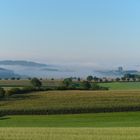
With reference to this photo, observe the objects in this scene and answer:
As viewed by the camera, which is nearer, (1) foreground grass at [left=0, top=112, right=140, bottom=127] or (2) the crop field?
(2) the crop field

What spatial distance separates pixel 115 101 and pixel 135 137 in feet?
164

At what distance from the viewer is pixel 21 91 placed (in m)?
94.6

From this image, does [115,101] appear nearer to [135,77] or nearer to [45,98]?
[45,98]

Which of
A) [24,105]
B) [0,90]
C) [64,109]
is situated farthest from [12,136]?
[0,90]

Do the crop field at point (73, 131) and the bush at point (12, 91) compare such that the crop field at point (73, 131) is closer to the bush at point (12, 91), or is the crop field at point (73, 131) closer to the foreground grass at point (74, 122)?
the foreground grass at point (74, 122)

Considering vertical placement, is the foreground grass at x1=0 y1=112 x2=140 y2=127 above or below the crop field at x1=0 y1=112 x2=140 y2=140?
below

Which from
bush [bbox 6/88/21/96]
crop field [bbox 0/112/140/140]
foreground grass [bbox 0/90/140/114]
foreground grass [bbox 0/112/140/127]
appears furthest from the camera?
bush [bbox 6/88/21/96]

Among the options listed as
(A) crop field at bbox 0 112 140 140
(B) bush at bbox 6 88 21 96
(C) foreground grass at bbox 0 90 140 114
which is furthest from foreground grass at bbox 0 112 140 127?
(B) bush at bbox 6 88 21 96

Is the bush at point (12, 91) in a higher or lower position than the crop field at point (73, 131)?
higher

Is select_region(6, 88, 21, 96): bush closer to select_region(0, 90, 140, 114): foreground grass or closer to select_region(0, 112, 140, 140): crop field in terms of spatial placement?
select_region(0, 90, 140, 114): foreground grass

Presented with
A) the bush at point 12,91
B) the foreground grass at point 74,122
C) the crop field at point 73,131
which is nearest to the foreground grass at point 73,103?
the bush at point 12,91

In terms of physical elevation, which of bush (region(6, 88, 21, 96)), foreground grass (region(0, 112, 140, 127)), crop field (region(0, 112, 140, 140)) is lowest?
foreground grass (region(0, 112, 140, 127))

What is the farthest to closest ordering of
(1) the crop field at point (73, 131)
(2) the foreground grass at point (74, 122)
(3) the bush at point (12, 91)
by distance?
(3) the bush at point (12, 91) < (2) the foreground grass at point (74, 122) < (1) the crop field at point (73, 131)

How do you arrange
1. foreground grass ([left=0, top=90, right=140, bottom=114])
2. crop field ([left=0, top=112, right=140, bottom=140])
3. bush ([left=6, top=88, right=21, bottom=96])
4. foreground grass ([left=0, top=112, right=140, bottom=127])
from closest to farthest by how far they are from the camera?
1. crop field ([left=0, top=112, right=140, bottom=140])
2. foreground grass ([left=0, top=112, right=140, bottom=127])
3. foreground grass ([left=0, top=90, right=140, bottom=114])
4. bush ([left=6, top=88, right=21, bottom=96])
